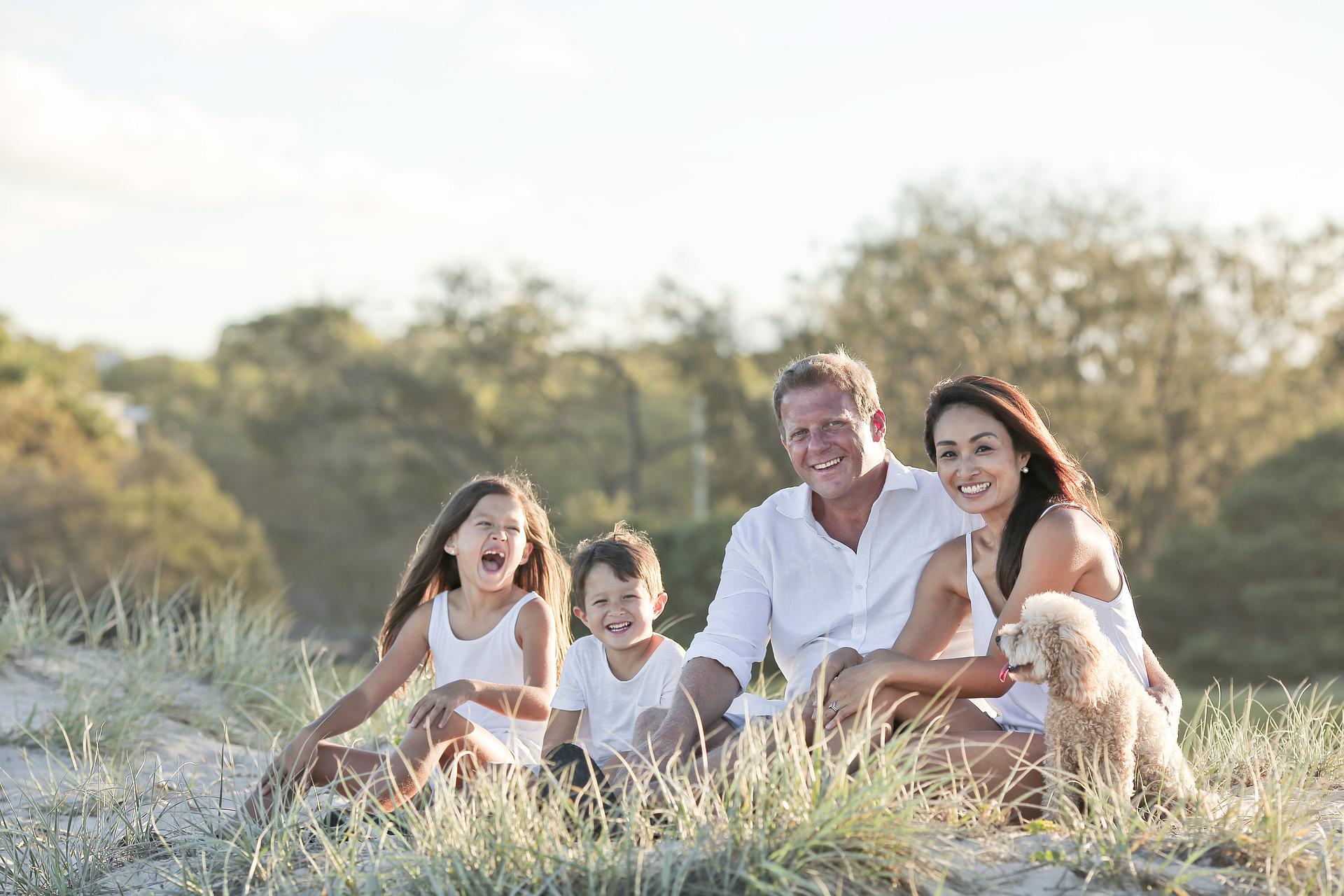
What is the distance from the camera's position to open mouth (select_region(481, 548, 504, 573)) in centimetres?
516

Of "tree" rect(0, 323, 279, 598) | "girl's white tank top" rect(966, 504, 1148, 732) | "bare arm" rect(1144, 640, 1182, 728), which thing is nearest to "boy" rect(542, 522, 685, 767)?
"girl's white tank top" rect(966, 504, 1148, 732)

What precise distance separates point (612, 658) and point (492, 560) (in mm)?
623

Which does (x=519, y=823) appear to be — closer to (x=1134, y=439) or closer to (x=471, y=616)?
(x=471, y=616)

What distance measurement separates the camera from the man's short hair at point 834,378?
454 centimetres

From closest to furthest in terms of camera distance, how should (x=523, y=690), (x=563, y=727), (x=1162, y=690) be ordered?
(x=1162, y=690), (x=523, y=690), (x=563, y=727)

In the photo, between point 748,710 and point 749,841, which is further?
point 748,710

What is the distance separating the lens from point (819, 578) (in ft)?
15.2

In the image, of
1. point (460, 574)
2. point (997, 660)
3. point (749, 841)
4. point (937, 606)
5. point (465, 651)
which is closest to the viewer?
point (749, 841)

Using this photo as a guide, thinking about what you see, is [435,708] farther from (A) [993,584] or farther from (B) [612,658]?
(A) [993,584]

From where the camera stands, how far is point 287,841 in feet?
12.2

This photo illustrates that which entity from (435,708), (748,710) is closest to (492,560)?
(435,708)

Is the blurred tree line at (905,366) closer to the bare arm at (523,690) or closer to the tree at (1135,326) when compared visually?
the tree at (1135,326)

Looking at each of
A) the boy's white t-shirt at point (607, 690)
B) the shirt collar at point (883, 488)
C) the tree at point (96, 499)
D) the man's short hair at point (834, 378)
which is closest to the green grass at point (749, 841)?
the boy's white t-shirt at point (607, 690)

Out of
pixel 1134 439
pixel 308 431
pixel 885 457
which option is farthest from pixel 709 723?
pixel 308 431
